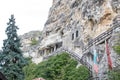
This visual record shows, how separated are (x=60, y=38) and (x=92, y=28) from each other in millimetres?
9748

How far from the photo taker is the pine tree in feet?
83.8

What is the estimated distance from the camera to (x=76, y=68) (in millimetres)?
32781

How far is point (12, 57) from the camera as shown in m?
26.0

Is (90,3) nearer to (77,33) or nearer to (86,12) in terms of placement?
(86,12)

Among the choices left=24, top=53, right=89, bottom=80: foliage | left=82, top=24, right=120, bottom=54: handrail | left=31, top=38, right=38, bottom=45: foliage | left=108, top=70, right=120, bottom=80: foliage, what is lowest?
left=108, top=70, right=120, bottom=80: foliage

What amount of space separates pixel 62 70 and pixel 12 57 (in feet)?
29.2

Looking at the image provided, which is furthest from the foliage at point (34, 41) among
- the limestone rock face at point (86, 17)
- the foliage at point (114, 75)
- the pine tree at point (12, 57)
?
the foliage at point (114, 75)

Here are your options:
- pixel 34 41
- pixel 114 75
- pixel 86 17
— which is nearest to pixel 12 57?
pixel 114 75

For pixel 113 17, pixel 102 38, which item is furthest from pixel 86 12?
pixel 102 38

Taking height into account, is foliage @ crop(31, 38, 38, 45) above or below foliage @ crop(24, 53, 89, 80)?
above

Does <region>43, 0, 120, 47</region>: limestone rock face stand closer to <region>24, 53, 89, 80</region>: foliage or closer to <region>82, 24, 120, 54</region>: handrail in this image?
<region>82, 24, 120, 54</region>: handrail

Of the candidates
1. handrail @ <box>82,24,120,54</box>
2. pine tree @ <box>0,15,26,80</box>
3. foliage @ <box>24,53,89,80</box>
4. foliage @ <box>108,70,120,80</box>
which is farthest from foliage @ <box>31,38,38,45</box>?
foliage @ <box>108,70,120,80</box>

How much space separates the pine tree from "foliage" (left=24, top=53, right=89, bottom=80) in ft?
22.6

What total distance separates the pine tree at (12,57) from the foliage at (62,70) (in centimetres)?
688
